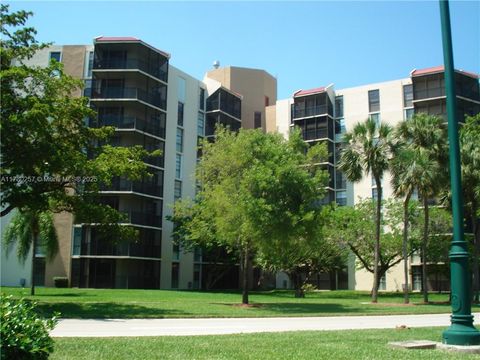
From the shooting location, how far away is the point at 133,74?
58.1 meters

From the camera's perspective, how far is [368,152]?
3506 cm

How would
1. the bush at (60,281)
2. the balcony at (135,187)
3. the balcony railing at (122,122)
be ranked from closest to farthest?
the bush at (60,281)
the balcony at (135,187)
the balcony railing at (122,122)

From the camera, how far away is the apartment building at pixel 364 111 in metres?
63.0

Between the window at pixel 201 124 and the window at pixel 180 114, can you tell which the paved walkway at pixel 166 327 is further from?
the window at pixel 201 124

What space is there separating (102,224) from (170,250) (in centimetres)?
3553

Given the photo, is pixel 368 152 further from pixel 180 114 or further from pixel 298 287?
pixel 180 114

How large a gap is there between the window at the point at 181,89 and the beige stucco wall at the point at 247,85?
38.5 feet

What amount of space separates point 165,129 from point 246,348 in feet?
169

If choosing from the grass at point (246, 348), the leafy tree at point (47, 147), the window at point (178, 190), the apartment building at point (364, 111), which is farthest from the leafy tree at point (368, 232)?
the grass at point (246, 348)

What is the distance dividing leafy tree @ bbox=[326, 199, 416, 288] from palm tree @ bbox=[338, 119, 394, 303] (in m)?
12.7

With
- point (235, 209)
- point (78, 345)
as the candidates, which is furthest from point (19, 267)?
point (78, 345)

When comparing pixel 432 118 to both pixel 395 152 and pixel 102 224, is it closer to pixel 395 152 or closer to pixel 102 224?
pixel 395 152

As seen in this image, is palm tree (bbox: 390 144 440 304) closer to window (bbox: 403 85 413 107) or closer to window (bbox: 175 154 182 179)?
window (bbox: 175 154 182 179)

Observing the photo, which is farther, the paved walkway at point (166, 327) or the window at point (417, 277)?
the window at point (417, 277)
